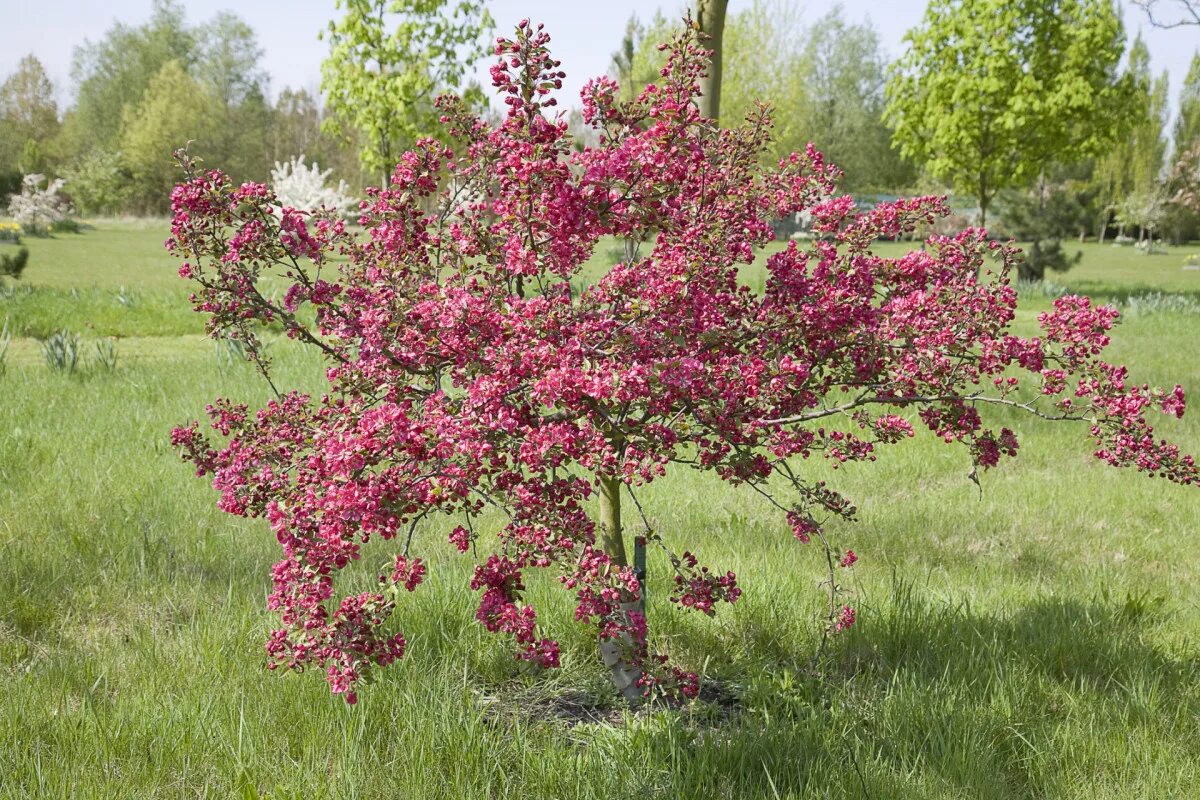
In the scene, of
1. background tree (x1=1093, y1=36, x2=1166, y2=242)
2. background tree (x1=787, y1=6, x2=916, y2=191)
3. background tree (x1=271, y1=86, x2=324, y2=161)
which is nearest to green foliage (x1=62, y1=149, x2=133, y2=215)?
background tree (x1=271, y1=86, x2=324, y2=161)

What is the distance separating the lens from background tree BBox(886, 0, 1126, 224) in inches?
635

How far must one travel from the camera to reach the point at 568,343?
85.6 inches

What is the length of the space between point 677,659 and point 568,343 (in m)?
1.74

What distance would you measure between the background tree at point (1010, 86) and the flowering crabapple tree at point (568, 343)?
50.4 ft

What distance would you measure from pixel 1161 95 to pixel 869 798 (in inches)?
2382

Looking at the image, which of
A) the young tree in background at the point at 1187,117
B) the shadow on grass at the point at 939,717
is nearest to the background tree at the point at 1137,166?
the young tree in background at the point at 1187,117

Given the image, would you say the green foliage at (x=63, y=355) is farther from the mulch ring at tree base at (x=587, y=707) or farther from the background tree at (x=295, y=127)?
the background tree at (x=295, y=127)

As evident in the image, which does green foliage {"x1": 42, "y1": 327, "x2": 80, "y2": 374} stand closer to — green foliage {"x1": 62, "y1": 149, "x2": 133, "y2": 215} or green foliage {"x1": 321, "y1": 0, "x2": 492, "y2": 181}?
green foliage {"x1": 321, "y1": 0, "x2": 492, "y2": 181}

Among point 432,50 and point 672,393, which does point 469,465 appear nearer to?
point 672,393

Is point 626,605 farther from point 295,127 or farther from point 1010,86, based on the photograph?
point 295,127

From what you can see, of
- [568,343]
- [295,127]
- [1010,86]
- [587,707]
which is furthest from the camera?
[295,127]

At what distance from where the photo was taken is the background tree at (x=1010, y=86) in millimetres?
16141

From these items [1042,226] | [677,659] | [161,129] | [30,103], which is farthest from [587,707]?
[30,103]

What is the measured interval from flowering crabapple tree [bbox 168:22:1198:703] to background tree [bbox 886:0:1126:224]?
15.4 meters
